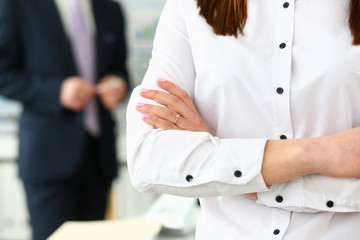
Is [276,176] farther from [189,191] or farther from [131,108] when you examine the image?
[131,108]


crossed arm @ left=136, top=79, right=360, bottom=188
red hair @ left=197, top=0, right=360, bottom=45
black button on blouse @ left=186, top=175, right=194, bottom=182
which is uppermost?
red hair @ left=197, top=0, right=360, bottom=45

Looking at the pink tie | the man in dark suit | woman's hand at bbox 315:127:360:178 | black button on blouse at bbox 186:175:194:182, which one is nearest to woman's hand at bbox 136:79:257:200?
black button on blouse at bbox 186:175:194:182

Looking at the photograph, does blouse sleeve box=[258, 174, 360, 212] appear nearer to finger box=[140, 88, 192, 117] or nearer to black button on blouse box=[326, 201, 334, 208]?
black button on blouse box=[326, 201, 334, 208]

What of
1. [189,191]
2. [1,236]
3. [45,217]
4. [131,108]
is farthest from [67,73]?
[1,236]

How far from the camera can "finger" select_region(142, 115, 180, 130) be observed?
1098 millimetres

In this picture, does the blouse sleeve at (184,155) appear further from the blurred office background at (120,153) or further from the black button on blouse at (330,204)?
the blurred office background at (120,153)

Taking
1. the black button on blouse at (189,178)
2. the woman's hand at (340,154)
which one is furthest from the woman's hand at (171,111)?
the woman's hand at (340,154)

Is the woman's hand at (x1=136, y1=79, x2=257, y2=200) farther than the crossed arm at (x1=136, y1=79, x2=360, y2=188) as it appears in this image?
Yes

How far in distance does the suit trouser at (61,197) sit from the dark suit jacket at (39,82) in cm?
6

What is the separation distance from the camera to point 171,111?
3.66 feet

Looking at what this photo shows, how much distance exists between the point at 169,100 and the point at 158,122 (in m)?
0.05

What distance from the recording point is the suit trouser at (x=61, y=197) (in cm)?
240

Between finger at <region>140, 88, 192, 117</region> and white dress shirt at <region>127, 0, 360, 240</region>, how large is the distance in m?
0.04

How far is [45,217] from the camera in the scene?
2416mm
